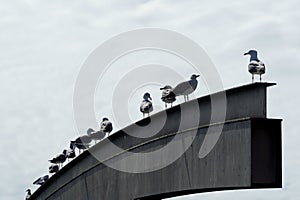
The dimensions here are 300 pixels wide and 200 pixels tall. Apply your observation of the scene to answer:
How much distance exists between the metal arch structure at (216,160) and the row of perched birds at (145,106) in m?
0.49

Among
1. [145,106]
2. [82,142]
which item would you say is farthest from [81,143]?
[145,106]

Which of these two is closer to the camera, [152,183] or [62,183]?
[152,183]

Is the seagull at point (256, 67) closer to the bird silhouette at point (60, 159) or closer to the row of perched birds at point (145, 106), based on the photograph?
the row of perched birds at point (145, 106)

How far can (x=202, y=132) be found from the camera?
88.3 feet

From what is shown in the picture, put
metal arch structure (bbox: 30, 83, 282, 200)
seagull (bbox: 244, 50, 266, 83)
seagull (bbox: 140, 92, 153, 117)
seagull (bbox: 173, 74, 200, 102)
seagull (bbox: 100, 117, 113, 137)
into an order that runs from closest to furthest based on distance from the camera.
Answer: metal arch structure (bbox: 30, 83, 282, 200) < seagull (bbox: 244, 50, 266, 83) < seagull (bbox: 173, 74, 200, 102) < seagull (bbox: 140, 92, 153, 117) < seagull (bbox: 100, 117, 113, 137)

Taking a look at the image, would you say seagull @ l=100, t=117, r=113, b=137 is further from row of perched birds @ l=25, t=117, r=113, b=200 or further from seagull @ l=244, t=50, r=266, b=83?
seagull @ l=244, t=50, r=266, b=83

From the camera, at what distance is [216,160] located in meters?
26.0

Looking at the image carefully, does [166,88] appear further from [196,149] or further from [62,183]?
[62,183]

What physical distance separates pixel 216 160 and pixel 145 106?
4.99 metres

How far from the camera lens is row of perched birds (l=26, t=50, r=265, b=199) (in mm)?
25513

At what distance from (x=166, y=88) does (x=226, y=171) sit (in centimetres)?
449

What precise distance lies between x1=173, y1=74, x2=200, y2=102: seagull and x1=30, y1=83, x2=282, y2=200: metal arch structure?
471 millimetres

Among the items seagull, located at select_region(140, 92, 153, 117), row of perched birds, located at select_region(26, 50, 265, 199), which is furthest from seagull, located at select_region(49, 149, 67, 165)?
seagull, located at select_region(140, 92, 153, 117)

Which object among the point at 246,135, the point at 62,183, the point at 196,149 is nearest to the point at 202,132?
the point at 196,149
